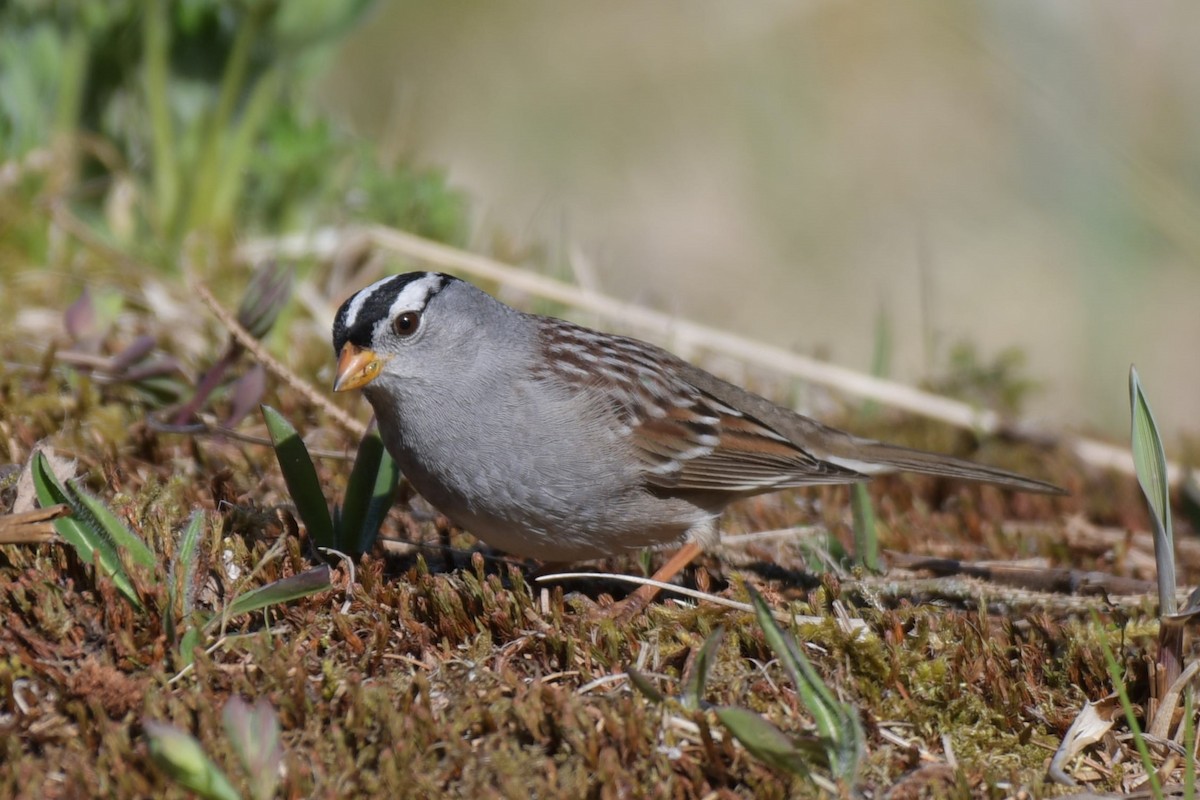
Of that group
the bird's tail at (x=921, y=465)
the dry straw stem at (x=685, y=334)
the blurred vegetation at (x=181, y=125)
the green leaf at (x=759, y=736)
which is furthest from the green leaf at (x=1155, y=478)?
the blurred vegetation at (x=181, y=125)

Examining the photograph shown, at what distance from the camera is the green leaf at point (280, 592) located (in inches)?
120

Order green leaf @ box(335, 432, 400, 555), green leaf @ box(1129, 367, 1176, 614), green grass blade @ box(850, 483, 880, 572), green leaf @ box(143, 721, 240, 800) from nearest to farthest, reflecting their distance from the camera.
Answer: green leaf @ box(143, 721, 240, 800) → green leaf @ box(1129, 367, 1176, 614) → green leaf @ box(335, 432, 400, 555) → green grass blade @ box(850, 483, 880, 572)

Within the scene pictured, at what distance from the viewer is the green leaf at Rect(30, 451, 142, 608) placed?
3066 mm

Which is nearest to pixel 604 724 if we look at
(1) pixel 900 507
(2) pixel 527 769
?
(2) pixel 527 769

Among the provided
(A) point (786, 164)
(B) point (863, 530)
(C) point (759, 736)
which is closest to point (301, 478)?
(C) point (759, 736)

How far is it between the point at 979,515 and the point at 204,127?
407 cm

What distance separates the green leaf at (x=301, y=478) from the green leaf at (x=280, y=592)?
0.51 m

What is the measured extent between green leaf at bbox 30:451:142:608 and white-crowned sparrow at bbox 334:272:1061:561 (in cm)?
83

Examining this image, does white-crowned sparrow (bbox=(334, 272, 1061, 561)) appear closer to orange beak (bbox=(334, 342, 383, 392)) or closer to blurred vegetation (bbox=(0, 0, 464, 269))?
orange beak (bbox=(334, 342, 383, 392))

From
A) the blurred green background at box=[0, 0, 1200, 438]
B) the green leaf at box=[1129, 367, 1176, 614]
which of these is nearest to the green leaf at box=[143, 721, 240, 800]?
the green leaf at box=[1129, 367, 1176, 614]

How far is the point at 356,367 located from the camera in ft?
12.4

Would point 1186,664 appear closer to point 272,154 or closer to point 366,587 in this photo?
→ point 366,587

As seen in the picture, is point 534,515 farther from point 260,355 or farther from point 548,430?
point 260,355

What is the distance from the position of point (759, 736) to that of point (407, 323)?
1.85 meters
